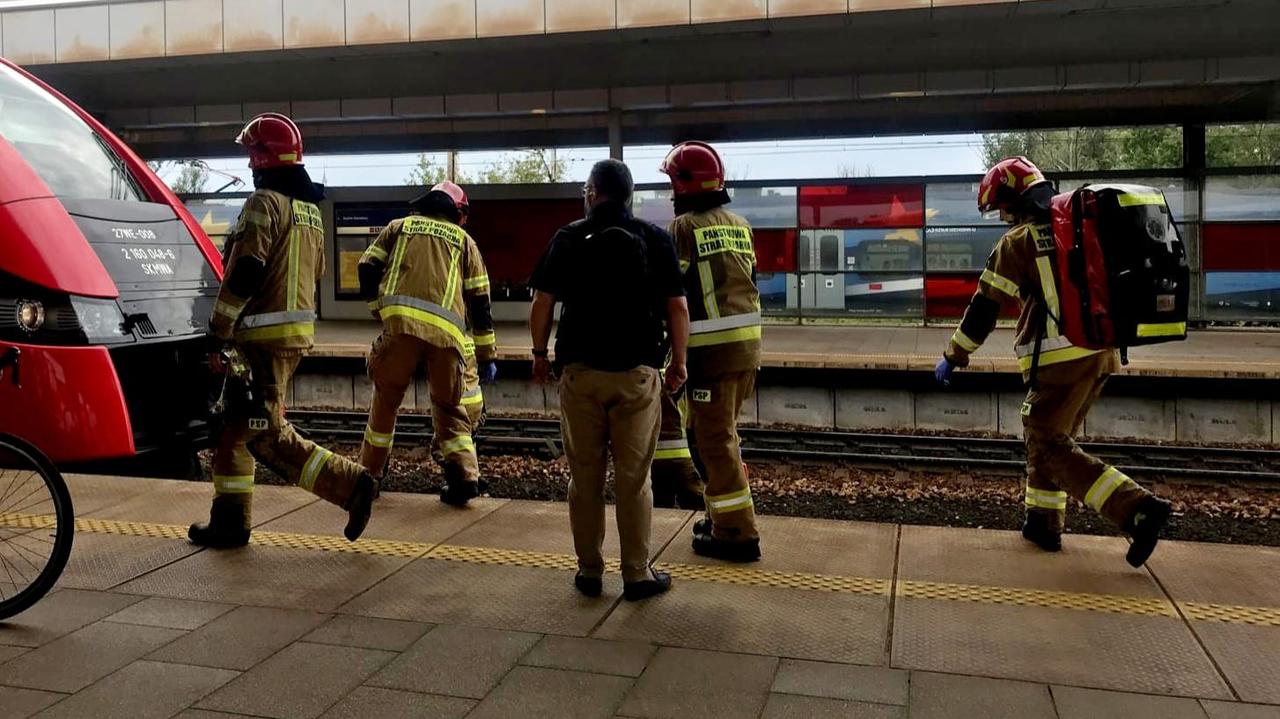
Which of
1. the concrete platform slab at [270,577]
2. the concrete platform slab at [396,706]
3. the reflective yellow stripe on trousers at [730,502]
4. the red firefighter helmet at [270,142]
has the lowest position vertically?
the concrete platform slab at [396,706]

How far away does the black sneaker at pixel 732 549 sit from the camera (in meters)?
4.87

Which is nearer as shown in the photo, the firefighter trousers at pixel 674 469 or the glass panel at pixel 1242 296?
the firefighter trousers at pixel 674 469

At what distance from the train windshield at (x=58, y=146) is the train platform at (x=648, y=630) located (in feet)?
5.72

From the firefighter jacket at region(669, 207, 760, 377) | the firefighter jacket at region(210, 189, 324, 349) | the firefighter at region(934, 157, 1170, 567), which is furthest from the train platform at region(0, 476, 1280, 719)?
the firefighter jacket at region(210, 189, 324, 349)

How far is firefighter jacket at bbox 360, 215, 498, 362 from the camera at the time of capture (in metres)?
5.85

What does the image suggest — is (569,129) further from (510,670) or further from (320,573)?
(510,670)

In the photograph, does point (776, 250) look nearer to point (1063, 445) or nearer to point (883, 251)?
point (883, 251)

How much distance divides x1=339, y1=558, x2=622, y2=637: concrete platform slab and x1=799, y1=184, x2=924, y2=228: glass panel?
45.0ft

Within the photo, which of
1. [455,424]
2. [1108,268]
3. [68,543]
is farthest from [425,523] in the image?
[1108,268]

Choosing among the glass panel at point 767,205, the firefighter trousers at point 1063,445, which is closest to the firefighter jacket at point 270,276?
the firefighter trousers at point 1063,445

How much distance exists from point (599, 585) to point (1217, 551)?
2965mm

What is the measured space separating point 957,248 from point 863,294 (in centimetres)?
169

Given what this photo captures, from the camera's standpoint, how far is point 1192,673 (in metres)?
3.50

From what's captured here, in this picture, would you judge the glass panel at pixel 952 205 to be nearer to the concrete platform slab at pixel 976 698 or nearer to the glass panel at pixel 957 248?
the glass panel at pixel 957 248
